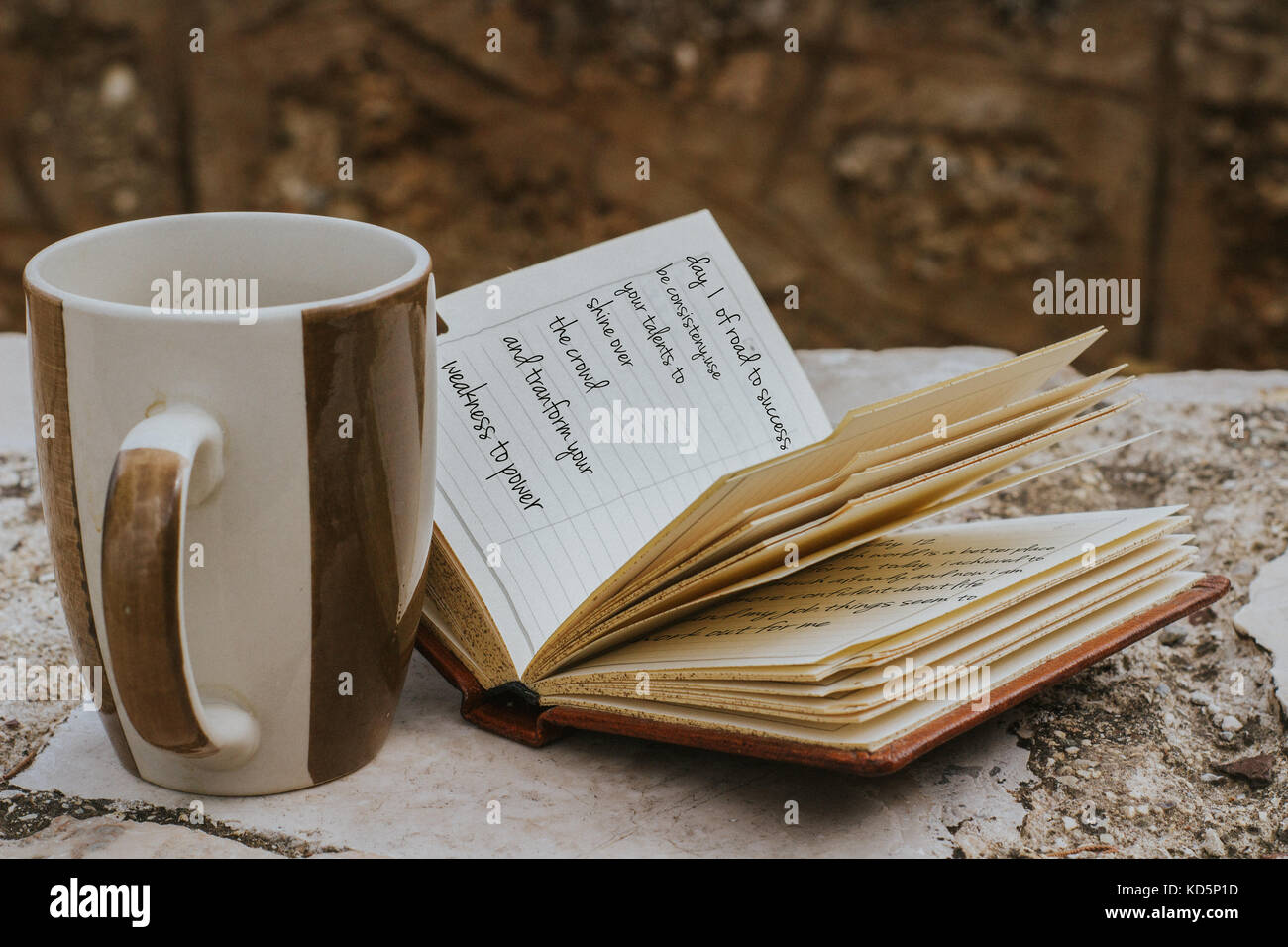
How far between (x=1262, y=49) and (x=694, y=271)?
6.39 feet

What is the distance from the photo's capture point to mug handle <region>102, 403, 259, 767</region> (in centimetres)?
68

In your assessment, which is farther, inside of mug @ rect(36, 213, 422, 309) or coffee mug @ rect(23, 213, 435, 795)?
inside of mug @ rect(36, 213, 422, 309)

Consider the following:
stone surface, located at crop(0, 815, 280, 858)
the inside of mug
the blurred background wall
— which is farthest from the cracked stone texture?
the blurred background wall

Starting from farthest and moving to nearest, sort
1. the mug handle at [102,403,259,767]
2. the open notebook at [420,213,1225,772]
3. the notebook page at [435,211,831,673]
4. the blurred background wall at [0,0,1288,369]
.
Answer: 1. the blurred background wall at [0,0,1288,369]
2. the notebook page at [435,211,831,673]
3. the open notebook at [420,213,1225,772]
4. the mug handle at [102,403,259,767]

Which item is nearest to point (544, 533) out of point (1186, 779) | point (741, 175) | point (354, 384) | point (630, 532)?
point (630, 532)

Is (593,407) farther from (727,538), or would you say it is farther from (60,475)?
(60,475)

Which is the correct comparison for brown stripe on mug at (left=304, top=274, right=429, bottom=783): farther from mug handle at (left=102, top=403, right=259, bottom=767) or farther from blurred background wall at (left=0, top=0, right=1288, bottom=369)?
blurred background wall at (left=0, top=0, right=1288, bottom=369)

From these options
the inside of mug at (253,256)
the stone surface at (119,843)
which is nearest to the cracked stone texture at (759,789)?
the stone surface at (119,843)

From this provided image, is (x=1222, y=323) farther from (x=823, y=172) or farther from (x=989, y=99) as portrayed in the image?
(x=823, y=172)

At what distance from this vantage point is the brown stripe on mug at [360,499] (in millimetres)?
740

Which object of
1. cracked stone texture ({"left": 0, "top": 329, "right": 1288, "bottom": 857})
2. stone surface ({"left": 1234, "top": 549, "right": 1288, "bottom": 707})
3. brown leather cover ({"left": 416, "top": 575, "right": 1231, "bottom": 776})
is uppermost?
brown leather cover ({"left": 416, "top": 575, "right": 1231, "bottom": 776})

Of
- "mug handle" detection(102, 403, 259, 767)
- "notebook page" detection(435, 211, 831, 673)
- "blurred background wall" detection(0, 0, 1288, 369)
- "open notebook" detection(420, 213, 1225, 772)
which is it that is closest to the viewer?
"mug handle" detection(102, 403, 259, 767)

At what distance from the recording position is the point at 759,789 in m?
0.84

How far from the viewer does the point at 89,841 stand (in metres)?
0.77
